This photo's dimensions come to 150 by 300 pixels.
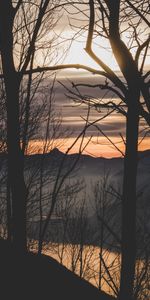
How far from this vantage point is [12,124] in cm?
684

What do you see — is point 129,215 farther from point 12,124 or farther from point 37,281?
point 37,281

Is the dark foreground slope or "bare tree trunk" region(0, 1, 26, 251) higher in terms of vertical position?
"bare tree trunk" region(0, 1, 26, 251)

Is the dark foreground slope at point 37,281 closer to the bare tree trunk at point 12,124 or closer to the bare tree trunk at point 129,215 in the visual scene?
the bare tree trunk at point 12,124

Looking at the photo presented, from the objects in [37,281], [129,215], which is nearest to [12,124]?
[129,215]

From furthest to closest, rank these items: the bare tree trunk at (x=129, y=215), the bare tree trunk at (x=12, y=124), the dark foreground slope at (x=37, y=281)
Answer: the dark foreground slope at (x=37, y=281)
the bare tree trunk at (x=12, y=124)
the bare tree trunk at (x=129, y=215)

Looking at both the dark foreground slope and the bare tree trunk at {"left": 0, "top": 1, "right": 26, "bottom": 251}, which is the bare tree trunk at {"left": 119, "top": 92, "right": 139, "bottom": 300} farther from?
the bare tree trunk at {"left": 0, "top": 1, "right": 26, "bottom": 251}

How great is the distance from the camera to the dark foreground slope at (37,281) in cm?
737

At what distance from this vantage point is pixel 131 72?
5312 millimetres

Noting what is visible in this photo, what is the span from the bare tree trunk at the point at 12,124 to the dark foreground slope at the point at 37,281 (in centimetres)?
73

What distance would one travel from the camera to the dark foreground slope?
7371 millimetres

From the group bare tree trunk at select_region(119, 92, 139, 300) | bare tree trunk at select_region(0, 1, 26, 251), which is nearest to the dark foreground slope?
bare tree trunk at select_region(0, 1, 26, 251)

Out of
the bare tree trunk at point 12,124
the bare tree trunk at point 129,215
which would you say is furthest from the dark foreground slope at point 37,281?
the bare tree trunk at point 129,215

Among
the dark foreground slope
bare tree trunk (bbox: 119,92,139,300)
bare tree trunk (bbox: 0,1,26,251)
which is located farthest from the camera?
the dark foreground slope

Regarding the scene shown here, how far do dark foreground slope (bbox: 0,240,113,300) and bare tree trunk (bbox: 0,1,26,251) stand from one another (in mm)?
727
